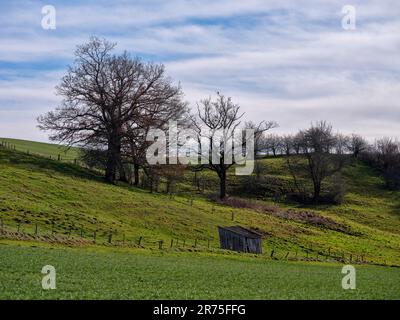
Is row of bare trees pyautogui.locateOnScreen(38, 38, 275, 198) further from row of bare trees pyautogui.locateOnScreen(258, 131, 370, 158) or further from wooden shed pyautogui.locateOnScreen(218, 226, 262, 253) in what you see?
row of bare trees pyautogui.locateOnScreen(258, 131, 370, 158)

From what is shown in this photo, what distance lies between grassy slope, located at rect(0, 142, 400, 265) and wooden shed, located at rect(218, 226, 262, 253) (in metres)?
1.35

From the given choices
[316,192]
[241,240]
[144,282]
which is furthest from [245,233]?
[316,192]

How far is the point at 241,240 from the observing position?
4606cm

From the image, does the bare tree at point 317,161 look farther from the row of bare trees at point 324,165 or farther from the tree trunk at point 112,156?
the tree trunk at point 112,156

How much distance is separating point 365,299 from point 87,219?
2911 cm

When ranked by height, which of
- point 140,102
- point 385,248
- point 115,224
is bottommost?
point 385,248

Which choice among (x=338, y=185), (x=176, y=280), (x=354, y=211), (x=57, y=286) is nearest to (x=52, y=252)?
(x=176, y=280)

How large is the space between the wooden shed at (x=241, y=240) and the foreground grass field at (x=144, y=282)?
47.2 feet

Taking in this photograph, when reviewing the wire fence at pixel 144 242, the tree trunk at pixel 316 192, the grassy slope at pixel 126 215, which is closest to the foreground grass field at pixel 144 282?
the wire fence at pixel 144 242

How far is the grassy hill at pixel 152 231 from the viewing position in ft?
99.0

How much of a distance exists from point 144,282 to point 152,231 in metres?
25.9

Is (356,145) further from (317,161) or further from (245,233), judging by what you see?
(245,233)
